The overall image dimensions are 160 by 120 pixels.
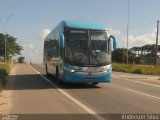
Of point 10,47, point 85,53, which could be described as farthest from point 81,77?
point 10,47

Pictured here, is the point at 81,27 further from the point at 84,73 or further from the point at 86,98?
the point at 86,98

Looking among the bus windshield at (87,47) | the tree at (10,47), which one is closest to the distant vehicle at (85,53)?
the bus windshield at (87,47)

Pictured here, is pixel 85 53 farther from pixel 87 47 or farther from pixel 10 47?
pixel 10 47

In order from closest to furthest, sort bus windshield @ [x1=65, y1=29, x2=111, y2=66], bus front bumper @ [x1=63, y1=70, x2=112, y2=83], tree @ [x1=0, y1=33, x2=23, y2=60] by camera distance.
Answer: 1. bus front bumper @ [x1=63, y1=70, x2=112, y2=83]
2. bus windshield @ [x1=65, y1=29, x2=111, y2=66]
3. tree @ [x1=0, y1=33, x2=23, y2=60]

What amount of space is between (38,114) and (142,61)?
10114 cm

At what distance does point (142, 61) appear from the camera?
112 meters

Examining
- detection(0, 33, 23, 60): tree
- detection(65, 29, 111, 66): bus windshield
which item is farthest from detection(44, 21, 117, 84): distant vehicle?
detection(0, 33, 23, 60): tree

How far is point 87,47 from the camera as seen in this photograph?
73.6ft

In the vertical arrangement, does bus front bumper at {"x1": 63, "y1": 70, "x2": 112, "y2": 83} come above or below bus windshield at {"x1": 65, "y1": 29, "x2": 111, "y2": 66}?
below

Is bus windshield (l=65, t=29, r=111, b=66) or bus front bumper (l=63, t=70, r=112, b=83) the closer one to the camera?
bus front bumper (l=63, t=70, r=112, b=83)

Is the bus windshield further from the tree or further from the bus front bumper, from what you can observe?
the tree

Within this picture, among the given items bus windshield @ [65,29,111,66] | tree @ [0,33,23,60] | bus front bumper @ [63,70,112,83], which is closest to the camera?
bus front bumper @ [63,70,112,83]

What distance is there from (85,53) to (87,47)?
33cm

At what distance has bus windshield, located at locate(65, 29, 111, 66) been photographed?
73.2 feet
